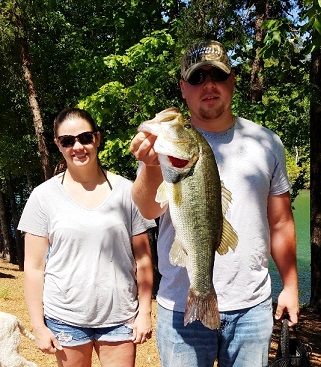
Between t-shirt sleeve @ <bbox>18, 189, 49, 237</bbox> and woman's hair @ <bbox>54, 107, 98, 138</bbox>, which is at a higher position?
woman's hair @ <bbox>54, 107, 98, 138</bbox>

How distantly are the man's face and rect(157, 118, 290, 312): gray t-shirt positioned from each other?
0.11 metres

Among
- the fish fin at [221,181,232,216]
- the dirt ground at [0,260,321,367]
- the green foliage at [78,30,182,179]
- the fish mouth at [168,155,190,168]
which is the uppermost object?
the green foliage at [78,30,182,179]

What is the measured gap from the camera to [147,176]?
7.38 feet

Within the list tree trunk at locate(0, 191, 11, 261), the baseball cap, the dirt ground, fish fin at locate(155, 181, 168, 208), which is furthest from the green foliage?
tree trunk at locate(0, 191, 11, 261)

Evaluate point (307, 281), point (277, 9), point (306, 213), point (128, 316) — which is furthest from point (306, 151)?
point (306, 213)

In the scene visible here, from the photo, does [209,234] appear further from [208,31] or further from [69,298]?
[208,31]

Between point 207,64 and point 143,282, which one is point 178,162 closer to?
point 207,64

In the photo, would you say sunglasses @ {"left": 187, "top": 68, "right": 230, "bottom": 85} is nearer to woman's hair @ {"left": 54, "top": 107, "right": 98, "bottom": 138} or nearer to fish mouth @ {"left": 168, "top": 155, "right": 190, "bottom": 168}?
fish mouth @ {"left": 168, "top": 155, "right": 190, "bottom": 168}

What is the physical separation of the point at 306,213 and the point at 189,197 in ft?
129

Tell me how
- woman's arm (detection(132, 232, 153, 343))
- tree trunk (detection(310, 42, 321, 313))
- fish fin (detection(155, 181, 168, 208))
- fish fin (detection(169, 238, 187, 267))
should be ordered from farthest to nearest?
tree trunk (detection(310, 42, 321, 313)), woman's arm (detection(132, 232, 153, 343)), fish fin (detection(169, 238, 187, 267)), fish fin (detection(155, 181, 168, 208))

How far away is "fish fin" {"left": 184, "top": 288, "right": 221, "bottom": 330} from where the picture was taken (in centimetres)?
219

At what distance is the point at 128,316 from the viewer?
10.1 feet

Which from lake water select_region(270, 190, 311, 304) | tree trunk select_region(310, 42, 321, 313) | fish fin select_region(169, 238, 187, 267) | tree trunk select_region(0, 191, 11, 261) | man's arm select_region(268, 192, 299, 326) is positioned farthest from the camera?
tree trunk select_region(0, 191, 11, 261)

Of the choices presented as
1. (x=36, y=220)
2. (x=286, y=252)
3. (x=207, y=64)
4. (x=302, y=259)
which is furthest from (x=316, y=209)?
(x=302, y=259)
